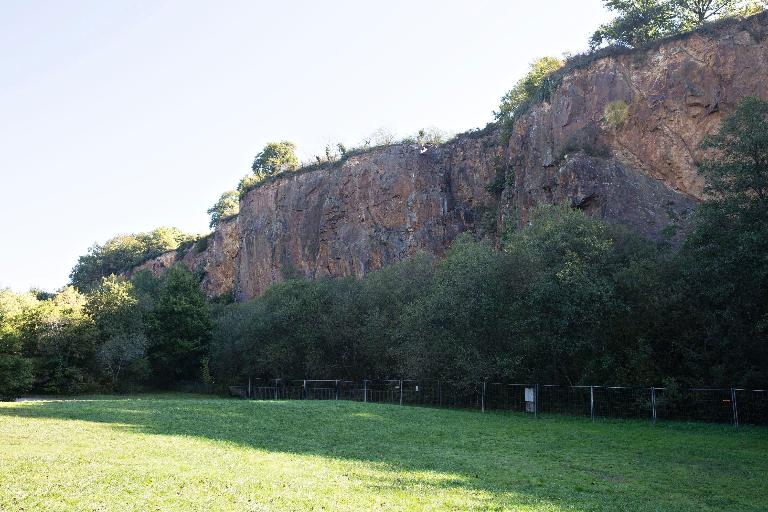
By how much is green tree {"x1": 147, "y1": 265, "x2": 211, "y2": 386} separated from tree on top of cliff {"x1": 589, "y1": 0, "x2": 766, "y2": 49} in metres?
43.3

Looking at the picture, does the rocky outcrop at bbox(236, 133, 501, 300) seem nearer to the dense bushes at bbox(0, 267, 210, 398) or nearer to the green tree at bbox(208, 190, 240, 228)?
the dense bushes at bbox(0, 267, 210, 398)

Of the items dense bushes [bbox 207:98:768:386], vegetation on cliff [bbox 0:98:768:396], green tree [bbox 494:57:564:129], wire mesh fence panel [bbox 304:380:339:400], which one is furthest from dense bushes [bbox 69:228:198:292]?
dense bushes [bbox 207:98:768:386]

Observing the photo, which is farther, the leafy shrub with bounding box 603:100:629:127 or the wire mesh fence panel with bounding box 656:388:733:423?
the leafy shrub with bounding box 603:100:629:127

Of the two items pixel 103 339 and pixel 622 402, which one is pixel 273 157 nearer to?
pixel 103 339

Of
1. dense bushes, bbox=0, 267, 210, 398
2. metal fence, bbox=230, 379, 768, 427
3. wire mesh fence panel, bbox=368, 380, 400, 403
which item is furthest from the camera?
dense bushes, bbox=0, 267, 210, 398

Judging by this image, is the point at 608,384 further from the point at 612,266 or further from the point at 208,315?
the point at 208,315

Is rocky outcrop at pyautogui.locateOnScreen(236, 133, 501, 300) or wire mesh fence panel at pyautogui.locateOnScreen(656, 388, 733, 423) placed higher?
rocky outcrop at pyautogui.locateOnScreen(236, 133, 501, 300)

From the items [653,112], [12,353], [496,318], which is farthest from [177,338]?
[653,112]

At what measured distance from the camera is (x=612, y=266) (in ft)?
105

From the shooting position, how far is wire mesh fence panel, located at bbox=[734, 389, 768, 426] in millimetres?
23734

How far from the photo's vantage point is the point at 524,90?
62594 mm

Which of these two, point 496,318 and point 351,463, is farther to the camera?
point 496,318

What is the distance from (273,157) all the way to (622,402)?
259ft

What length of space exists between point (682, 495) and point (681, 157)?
120 ft
